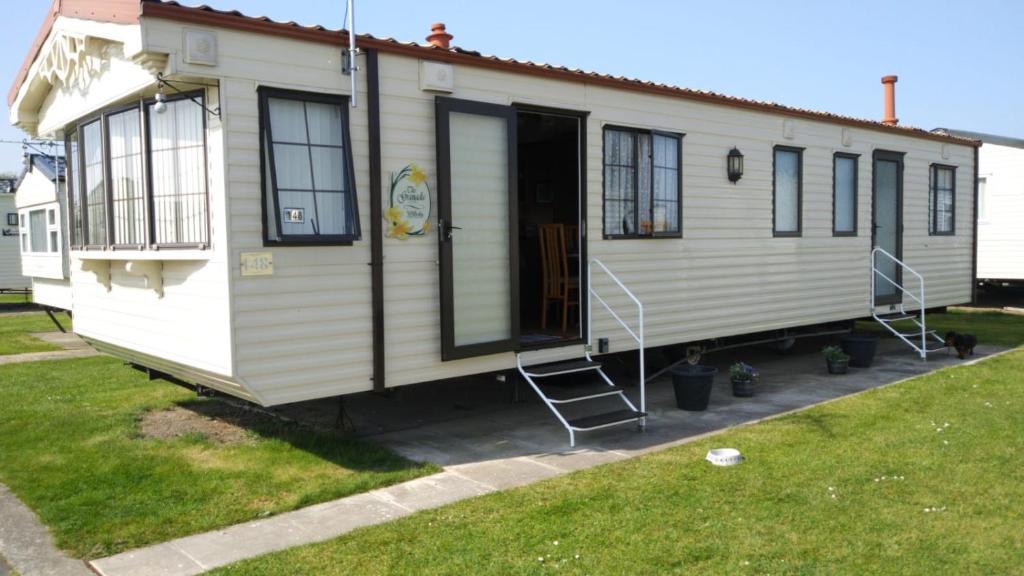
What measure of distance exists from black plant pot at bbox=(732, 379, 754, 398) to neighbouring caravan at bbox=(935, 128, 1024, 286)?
11647 millimetres

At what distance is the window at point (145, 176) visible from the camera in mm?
5324

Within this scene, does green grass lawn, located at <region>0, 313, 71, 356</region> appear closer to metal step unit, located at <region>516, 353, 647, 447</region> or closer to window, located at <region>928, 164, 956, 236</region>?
metal step unit, located at <region>516, 353, 647, 447</region>

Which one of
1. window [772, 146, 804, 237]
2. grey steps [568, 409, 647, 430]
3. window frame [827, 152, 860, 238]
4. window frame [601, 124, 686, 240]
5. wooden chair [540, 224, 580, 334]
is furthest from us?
window frame [827, 152, 860, 238]

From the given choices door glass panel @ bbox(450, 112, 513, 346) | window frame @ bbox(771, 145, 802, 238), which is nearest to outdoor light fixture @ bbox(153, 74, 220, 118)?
door glass panel @ bbox(450, 112, 513, 346)

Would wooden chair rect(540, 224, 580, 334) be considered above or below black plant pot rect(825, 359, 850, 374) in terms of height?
above

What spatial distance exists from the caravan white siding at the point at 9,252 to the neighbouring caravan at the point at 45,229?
409 inches

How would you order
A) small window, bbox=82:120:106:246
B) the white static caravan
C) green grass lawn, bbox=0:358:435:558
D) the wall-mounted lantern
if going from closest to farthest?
green grass lawn, bbox=0:358:435:558, the white static caravan, small window, bbox=82:120:106:246, the wall-mounted lantern

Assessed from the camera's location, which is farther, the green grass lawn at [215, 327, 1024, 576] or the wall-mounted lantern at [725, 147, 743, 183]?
the wall-mounted lantern at [725, 147, 743, 183]

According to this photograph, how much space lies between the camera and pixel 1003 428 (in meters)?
6.05

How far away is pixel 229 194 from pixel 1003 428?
5.61m

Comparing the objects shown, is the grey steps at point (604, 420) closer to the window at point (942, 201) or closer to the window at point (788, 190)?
the window at point (788, 190)

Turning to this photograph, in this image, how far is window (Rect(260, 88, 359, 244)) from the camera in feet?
16.9

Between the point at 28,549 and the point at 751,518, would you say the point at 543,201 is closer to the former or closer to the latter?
the point at 751,518

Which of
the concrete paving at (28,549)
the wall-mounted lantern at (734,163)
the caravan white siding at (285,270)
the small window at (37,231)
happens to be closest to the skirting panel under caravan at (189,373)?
the caravan white siding at (285,270)
